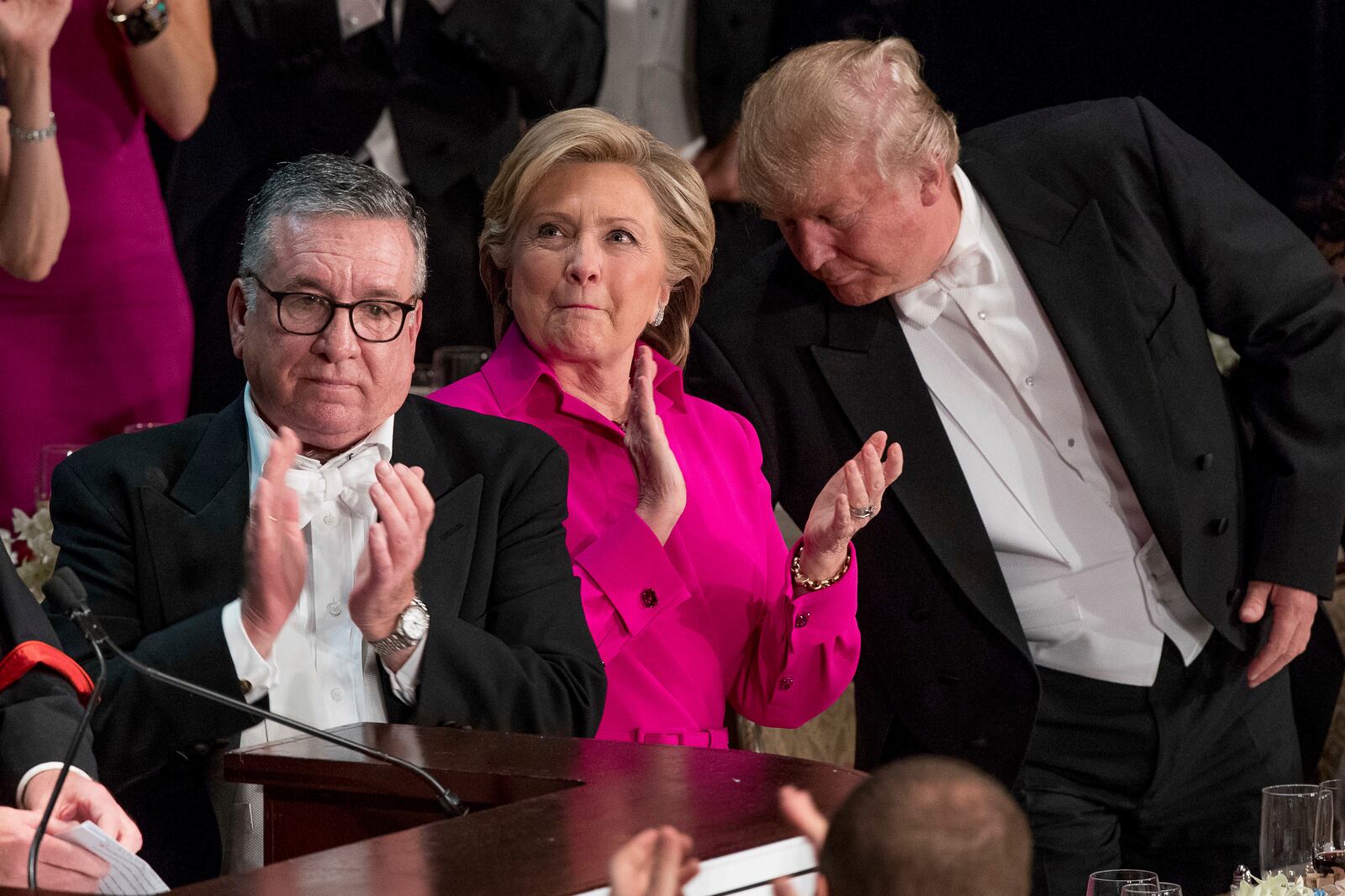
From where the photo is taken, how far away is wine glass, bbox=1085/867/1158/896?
2.11 metres

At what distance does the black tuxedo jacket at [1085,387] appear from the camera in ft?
10.1

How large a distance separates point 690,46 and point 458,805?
3045 millimetres

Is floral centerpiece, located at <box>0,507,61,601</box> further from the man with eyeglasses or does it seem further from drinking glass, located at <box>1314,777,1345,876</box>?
drinking glass, located at <box>1314,777,1345,876</box>

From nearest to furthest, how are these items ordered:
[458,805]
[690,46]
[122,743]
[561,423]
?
[458,805] → [122,743] → [561,423] → [690,46]

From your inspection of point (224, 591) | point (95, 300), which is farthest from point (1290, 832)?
point (95, 300)

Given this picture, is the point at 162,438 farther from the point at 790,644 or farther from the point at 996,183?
the point at 996,183

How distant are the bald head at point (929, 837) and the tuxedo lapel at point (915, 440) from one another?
6.97 feet

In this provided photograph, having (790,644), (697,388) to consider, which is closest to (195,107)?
(697,388)

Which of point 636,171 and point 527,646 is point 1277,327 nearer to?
point 636,171

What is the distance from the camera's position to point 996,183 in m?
3.16

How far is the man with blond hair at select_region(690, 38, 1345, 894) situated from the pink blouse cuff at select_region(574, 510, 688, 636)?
57 cm

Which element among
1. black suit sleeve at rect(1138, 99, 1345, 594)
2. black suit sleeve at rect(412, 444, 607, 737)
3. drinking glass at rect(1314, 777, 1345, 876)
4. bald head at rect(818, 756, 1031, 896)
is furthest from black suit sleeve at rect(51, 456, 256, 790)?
black suit sleeve at rect(1138, 99, 1345, 594)

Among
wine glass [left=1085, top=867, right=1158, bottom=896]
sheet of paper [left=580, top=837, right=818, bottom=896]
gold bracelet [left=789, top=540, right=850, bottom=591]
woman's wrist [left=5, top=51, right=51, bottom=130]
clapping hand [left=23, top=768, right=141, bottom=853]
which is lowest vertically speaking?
wine glass [left=1085, top=867, right=1158, bottom=896]

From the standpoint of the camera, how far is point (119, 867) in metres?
1.49
